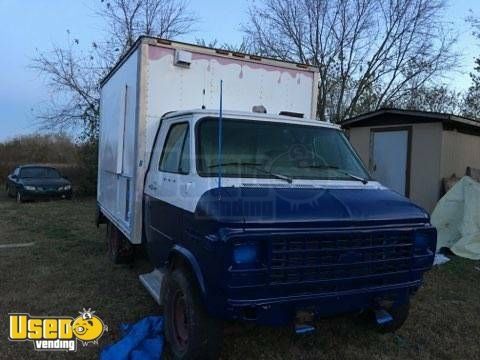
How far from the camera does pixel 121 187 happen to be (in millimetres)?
6094

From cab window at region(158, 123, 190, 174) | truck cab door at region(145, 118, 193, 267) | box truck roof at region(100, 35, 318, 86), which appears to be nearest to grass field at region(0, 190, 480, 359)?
truck cab door at region(145, 118, 193, 267)

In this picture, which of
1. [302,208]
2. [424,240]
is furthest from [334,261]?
[424,240]

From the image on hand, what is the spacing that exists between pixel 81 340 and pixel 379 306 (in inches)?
112

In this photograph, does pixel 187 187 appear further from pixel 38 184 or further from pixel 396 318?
pixel 38 184

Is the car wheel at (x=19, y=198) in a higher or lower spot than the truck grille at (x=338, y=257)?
lower

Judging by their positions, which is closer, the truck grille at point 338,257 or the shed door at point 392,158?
the truck grille at point 338,257

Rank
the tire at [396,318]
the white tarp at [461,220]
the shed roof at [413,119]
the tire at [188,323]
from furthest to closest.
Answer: the shed roof at [413,119] → the white tarp at [461,220] → the tire at [396,318] → the tire at [188,323]

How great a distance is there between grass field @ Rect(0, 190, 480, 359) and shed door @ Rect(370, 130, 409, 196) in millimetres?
4101

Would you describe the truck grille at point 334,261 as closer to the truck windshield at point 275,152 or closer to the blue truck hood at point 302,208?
the blue truck hood at point 302,208

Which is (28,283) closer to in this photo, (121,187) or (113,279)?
(113,279)

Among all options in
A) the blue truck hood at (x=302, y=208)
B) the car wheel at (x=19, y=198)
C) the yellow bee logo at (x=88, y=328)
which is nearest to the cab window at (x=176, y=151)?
the blue truck hood at (x=302, y=208)

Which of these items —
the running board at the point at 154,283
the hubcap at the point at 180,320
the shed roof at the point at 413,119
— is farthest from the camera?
the shed roof at the point at 413,119

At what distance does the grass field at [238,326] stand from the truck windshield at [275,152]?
1.44 meters

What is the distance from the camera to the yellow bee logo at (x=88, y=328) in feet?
15.0
